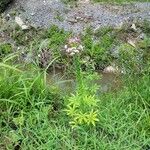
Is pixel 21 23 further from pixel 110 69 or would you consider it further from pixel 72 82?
pixel 72 82

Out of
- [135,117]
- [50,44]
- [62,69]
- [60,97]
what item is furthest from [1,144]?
[50,44]

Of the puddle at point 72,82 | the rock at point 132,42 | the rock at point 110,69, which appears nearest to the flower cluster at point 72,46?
the puddle at point 72,82

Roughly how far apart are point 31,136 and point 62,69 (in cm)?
188

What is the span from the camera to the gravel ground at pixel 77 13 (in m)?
6.76

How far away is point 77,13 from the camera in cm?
691

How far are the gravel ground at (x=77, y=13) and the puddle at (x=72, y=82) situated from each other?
97cm

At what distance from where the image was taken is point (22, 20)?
6.83 meters

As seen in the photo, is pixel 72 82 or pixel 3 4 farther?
pixel 3 4

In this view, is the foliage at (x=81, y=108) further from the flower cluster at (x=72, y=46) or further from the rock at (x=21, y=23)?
the rock at (x=21, y=23)

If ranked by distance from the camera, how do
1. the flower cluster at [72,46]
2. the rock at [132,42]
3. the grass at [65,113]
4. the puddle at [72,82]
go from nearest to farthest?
the grass at [65,113], the puddle at [72,82], the flower cluster at [72,46], the rock at [132,42]

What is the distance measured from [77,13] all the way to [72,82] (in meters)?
1.97

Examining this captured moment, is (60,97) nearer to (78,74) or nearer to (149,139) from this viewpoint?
(78,74)

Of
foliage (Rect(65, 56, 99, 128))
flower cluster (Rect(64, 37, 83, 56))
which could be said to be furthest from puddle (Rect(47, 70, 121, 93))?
foliage (Rect(65, 56, 99, 128))

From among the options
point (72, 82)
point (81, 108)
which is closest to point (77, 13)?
point (72, 82)
